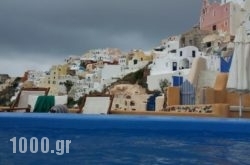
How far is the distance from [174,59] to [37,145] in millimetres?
46054

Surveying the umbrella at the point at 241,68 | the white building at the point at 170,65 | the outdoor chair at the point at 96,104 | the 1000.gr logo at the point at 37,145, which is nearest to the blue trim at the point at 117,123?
the 1000.gr logo at the point at 37,145

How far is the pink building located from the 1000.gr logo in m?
58.7

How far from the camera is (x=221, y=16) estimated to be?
2557 inches

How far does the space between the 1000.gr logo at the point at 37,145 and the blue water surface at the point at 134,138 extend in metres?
0.03

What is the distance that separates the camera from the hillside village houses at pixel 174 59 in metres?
45.9

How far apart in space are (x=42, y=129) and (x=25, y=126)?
188mm

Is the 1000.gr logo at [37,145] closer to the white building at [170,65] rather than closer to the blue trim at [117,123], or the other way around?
the blue trim at [117,123]

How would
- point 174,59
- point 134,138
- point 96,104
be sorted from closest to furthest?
point 134,138 < point 96,104 < point 174,59

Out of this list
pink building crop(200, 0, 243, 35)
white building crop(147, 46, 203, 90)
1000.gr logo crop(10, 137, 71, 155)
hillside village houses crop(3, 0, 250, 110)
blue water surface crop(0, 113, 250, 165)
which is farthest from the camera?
pink building crop(200, 0, 243, 35)

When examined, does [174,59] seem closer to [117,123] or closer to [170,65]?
[170,65]

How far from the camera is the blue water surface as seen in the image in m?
4.80

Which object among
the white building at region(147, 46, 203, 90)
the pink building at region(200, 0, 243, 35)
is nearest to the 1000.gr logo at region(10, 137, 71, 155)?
the white building at region(147, 46, 203, 90)

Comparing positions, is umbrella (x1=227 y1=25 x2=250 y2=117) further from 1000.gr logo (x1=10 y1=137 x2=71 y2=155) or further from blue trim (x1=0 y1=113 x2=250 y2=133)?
1000.gr logo (x1=10 y1=137 x2=71 y2=155)

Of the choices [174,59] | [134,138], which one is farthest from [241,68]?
[174,59]
